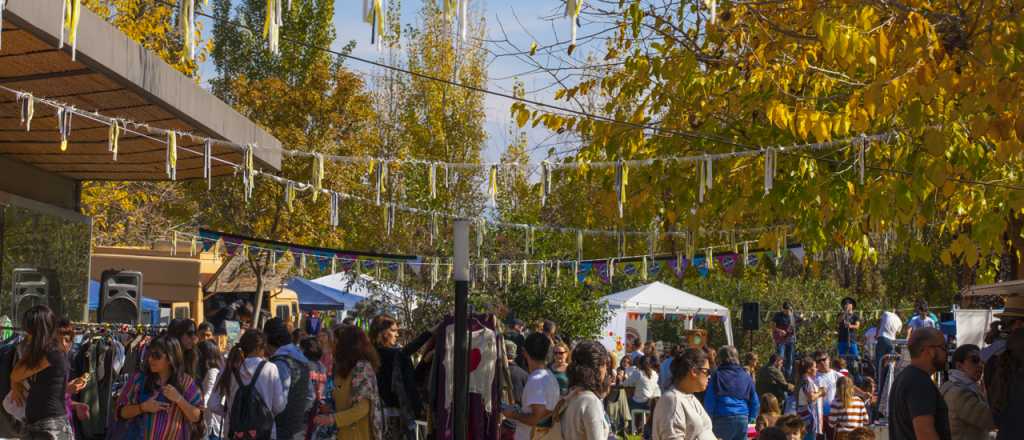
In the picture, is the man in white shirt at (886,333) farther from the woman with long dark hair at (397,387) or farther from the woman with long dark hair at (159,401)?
the woman with long dark hair at (159,401)

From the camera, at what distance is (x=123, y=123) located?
447 inches

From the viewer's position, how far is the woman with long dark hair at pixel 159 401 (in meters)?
8.55

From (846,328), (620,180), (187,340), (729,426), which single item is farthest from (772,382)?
(846,328)

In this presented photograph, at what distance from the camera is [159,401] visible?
8570mm

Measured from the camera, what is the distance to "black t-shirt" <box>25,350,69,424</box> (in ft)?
28.9

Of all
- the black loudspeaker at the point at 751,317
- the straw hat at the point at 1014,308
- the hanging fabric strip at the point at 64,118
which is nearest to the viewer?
the hanging fabric strip at the point at 64,118

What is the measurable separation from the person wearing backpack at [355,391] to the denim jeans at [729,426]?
402 cm

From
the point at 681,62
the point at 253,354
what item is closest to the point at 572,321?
the point at 681,62

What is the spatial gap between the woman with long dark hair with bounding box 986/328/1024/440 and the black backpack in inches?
205

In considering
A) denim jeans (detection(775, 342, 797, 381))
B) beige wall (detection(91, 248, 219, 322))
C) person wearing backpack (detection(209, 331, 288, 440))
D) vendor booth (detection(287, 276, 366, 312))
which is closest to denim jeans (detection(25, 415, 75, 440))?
person wearing backpack (detection(209, 331, 288, 440))

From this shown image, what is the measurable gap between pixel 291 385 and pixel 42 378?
1825mm

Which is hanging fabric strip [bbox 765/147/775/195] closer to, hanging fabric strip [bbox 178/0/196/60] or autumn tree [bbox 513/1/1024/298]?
autumn tree [bbox 513/1/1024/298]

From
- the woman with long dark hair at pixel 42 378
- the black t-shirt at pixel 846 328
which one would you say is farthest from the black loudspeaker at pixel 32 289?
the black t-shirt at pixel 846 328

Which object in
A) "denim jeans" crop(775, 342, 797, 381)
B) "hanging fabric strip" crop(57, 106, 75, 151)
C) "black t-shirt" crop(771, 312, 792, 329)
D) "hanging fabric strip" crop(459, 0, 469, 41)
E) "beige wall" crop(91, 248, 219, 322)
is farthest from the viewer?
"beige wall" crop(91, 248, 219, 322)
